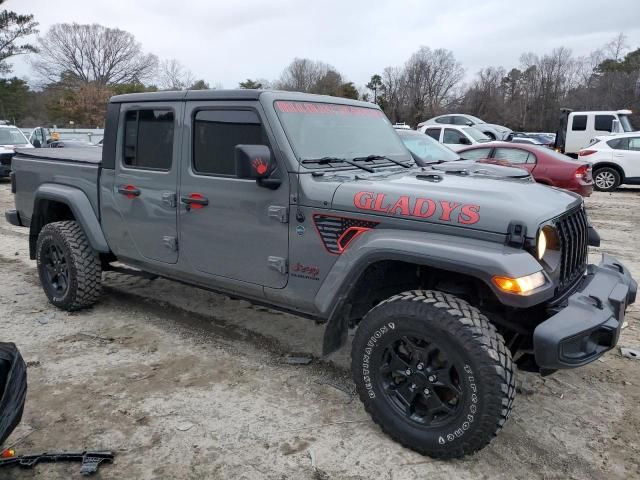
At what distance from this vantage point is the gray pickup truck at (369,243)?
8.39ft

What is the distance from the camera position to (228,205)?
11.5 feet

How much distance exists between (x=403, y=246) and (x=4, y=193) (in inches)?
550

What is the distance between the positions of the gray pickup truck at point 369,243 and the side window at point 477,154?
6735mm

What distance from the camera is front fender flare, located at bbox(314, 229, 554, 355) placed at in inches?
96.7

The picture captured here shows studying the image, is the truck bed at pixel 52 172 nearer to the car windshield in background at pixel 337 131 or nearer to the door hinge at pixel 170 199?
the door hinge at pixel 170 199

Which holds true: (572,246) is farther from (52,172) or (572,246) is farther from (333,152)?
(52,172)

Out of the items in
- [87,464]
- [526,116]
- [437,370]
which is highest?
[526,116]

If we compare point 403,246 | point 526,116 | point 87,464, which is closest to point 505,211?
point 403,246

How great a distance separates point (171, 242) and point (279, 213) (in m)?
1.11

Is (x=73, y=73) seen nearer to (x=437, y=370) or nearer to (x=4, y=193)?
(x=4, y=193)

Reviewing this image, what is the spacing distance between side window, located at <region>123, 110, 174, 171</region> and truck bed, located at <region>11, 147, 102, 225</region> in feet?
1.53

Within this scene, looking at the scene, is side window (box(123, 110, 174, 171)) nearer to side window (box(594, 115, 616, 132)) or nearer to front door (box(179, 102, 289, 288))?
front door (box(179, 102, 289, 288))

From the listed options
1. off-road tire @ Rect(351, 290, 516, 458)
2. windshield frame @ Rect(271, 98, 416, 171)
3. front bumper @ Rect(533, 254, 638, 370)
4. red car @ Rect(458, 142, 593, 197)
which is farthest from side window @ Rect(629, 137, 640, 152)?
off-road tire @ Rect(351, 290, 516, 458)

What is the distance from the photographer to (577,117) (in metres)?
18.8
